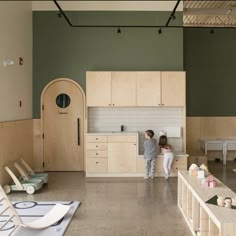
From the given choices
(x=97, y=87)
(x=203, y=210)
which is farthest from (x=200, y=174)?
(x=97, y=87)

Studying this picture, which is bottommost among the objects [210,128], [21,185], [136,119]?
[21,185]

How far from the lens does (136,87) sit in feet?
25.2

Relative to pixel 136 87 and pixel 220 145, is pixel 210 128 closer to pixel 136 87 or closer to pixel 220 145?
pixel 220 145

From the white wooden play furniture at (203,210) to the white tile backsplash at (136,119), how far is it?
309cm

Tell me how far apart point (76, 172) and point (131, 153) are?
1.58 m

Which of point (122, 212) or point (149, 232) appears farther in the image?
point (122, 212)

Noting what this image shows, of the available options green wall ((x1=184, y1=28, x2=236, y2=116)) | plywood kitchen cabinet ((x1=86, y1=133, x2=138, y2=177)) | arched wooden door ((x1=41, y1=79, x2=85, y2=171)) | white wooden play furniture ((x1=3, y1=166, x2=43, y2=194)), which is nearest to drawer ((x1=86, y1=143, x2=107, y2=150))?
Answer: plywood kitchen cabinet ((x1=86, y1=133, x2=138, y2=177))

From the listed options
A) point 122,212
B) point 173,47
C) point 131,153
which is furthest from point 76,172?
point 173,47

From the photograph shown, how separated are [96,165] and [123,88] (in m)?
1.88

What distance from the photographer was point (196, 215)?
4082 millimetres

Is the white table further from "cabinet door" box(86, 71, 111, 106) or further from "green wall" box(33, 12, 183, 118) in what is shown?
"cabinet door" box(86, 71, 111, 106)

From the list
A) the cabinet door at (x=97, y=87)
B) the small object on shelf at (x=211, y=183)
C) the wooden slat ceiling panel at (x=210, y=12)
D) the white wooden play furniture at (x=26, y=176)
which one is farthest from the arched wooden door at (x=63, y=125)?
the small object on shelf at (x=211, y=183)

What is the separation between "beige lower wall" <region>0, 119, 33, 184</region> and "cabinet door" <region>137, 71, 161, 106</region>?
2718 mm

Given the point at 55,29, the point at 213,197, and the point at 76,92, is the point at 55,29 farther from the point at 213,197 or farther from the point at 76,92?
the point at 213,197
